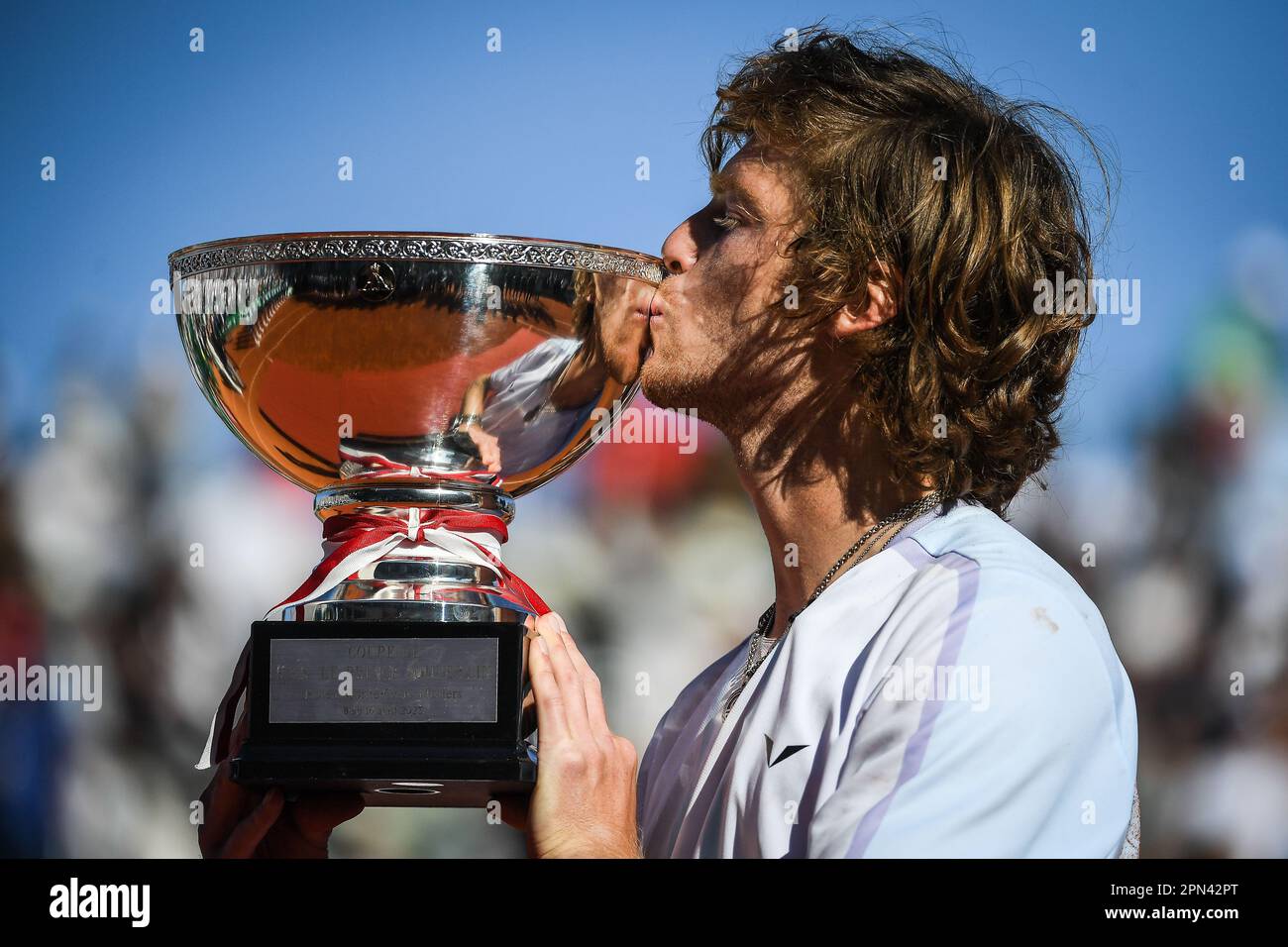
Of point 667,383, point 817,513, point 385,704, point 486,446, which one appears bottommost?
point 385,704

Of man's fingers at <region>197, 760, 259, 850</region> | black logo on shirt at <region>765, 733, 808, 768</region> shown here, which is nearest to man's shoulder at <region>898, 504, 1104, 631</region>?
black logo on shirt at <region>765, 733, 808, 768</region>

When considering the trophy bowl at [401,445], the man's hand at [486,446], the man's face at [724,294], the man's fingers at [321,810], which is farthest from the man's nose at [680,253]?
the man's fingers at [321,810]

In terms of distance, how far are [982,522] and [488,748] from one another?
88 cm

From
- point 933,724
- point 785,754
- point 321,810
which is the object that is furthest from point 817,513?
point 321,810

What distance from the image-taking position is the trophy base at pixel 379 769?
2.22 meters

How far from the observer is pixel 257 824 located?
2.38 m

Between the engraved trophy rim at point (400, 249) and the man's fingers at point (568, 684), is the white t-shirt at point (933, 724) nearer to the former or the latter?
the man's fingers at point (568, 684)

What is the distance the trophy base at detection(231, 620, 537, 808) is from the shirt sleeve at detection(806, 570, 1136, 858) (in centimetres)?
54

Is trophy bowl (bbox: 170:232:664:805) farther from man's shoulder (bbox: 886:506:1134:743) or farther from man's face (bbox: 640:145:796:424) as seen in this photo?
man's shoulder (bbox: 886:506:1134:743)

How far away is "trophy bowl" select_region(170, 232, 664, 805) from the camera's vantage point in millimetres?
2271

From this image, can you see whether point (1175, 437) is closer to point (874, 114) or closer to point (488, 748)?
point (874, 114)

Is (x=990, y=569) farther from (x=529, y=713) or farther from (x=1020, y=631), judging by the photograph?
(x=529, y=713)

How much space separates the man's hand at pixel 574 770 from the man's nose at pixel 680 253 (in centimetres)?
76

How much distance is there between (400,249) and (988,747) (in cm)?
120
